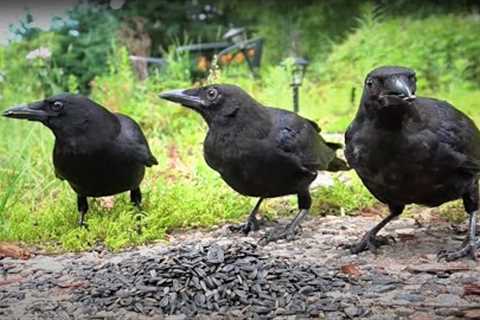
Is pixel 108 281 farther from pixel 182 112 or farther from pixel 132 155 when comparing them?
pixel 182 112

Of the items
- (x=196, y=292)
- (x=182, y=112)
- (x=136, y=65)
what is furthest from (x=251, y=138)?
(x=136, y=65)

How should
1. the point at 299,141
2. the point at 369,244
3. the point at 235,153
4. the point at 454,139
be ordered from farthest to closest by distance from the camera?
the point at 299,141 → the point at 235,153 → the point at 369,244 → the point at 454,139

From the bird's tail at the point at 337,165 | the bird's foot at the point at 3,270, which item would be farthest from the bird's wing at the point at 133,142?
the bird's tail at the point at 337,165

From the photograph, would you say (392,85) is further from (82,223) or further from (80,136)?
(82,223)

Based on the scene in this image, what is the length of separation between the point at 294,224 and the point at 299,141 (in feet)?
1.70

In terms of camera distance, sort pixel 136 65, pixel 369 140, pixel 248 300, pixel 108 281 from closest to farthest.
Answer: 1. pixel 248 300
2. pixel 108 281
3. pixel 369 140
4. pixel 136 65

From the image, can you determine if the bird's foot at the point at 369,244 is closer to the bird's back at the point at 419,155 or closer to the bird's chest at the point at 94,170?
the bird's back at the point at 419,155

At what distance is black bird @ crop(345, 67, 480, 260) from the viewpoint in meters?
3.45

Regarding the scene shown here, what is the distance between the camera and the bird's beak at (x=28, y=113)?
418 centimetres

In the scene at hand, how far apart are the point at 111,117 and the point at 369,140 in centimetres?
169

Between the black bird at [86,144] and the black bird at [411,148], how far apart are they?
142 centimetres

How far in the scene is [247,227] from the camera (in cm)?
462

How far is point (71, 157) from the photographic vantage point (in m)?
4.26

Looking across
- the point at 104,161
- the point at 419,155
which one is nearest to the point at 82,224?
the point at 104,161
